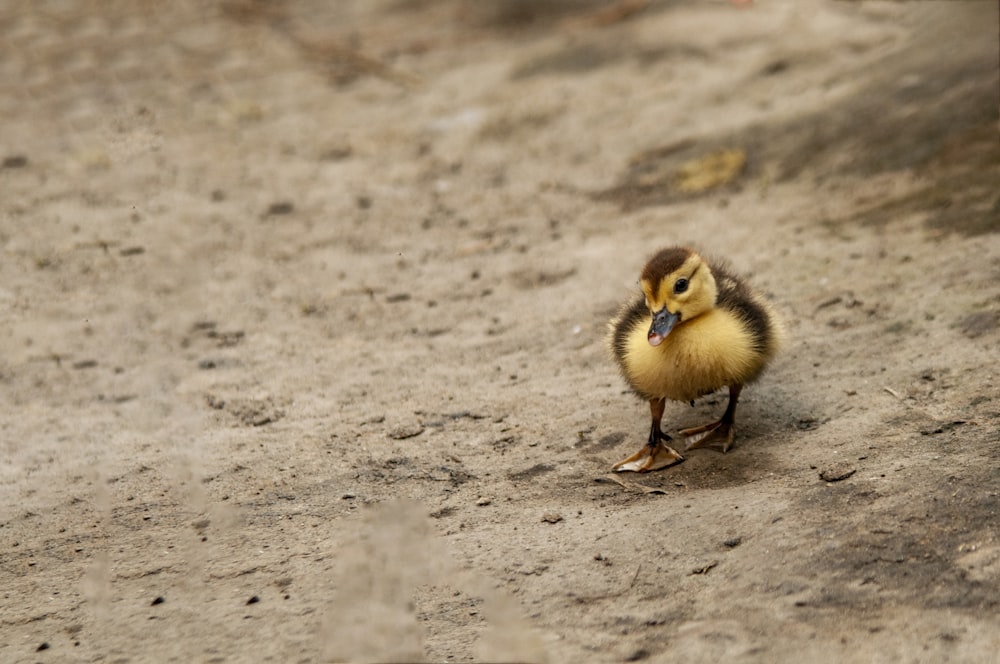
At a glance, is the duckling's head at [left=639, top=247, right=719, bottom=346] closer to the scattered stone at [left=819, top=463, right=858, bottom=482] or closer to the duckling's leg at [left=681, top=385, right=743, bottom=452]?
the duckling's leg at [left=681, top=385, right=743, bottom=452]

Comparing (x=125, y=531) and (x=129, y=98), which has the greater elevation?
(x=129, y=98)

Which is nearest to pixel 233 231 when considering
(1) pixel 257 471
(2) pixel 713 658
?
(1) pixel 257 471

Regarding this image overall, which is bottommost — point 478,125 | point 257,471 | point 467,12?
point 257,471

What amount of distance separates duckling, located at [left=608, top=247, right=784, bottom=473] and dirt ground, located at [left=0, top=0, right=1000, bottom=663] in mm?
191

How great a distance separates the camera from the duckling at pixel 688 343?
4.31 meters

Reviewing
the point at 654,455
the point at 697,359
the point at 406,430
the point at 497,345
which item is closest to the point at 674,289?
the point at 697,359

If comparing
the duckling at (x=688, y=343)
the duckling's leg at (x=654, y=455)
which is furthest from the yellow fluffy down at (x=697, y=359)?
the duckling's leg at (x=654, y=455)

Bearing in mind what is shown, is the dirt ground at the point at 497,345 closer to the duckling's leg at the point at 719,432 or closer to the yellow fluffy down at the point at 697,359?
the duckling's leg at the point at 719,432

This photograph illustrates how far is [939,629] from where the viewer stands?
9.77 feet

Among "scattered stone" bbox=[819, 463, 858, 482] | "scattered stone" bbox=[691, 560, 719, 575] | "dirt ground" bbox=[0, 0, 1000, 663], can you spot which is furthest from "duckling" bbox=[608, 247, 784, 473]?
"scattered stone" bbox=[691, 560, 719, 575]

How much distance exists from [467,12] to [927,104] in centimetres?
628

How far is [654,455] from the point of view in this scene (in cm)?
450

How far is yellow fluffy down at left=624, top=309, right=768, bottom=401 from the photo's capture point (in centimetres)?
430

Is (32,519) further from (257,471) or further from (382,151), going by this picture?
(382,151)
